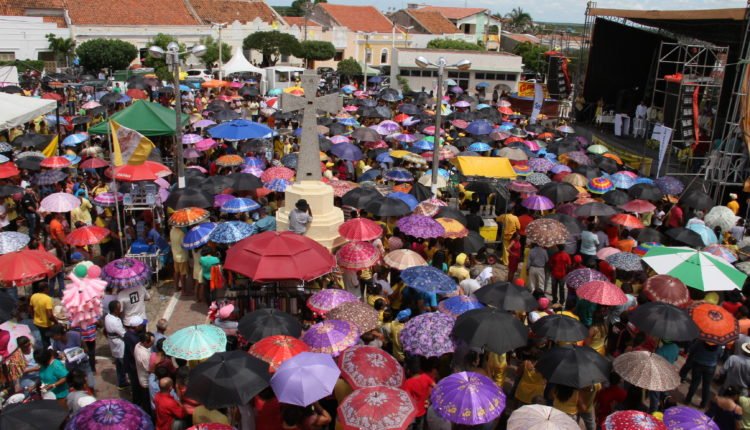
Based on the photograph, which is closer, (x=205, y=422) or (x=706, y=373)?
(x=205, y=422)

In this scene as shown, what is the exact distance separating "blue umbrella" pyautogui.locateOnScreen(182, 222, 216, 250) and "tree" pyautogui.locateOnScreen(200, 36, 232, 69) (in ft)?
106

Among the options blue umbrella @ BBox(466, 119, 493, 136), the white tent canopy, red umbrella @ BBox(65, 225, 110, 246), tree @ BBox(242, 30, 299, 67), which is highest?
tree @ BBox(242, 30, 299, 67)

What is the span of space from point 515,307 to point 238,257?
357 centimetres

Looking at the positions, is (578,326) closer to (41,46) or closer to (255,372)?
(255,372)

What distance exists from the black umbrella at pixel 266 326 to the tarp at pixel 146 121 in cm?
1039

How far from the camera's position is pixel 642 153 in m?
21.5

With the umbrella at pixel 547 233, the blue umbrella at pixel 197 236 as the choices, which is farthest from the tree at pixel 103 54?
the umbrella at pixel 547 233

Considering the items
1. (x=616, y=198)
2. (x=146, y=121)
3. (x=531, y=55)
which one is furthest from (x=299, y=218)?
(x=531, y=55)

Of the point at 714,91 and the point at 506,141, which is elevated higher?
the point at 714,91

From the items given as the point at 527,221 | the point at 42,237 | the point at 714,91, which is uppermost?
the point at 714,91

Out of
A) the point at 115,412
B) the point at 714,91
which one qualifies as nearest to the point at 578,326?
the point at 115,412

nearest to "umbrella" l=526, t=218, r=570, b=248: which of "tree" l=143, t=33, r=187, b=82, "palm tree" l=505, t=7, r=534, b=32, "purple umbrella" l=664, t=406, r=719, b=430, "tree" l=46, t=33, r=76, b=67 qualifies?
"purple umbrella" l=664, t=406, r=719, b=430

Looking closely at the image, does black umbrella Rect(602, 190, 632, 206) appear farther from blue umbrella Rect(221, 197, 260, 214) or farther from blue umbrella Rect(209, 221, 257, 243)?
blue umbrella Rect(209, 221, 257, 243)

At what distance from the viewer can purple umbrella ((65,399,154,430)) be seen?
512cm
